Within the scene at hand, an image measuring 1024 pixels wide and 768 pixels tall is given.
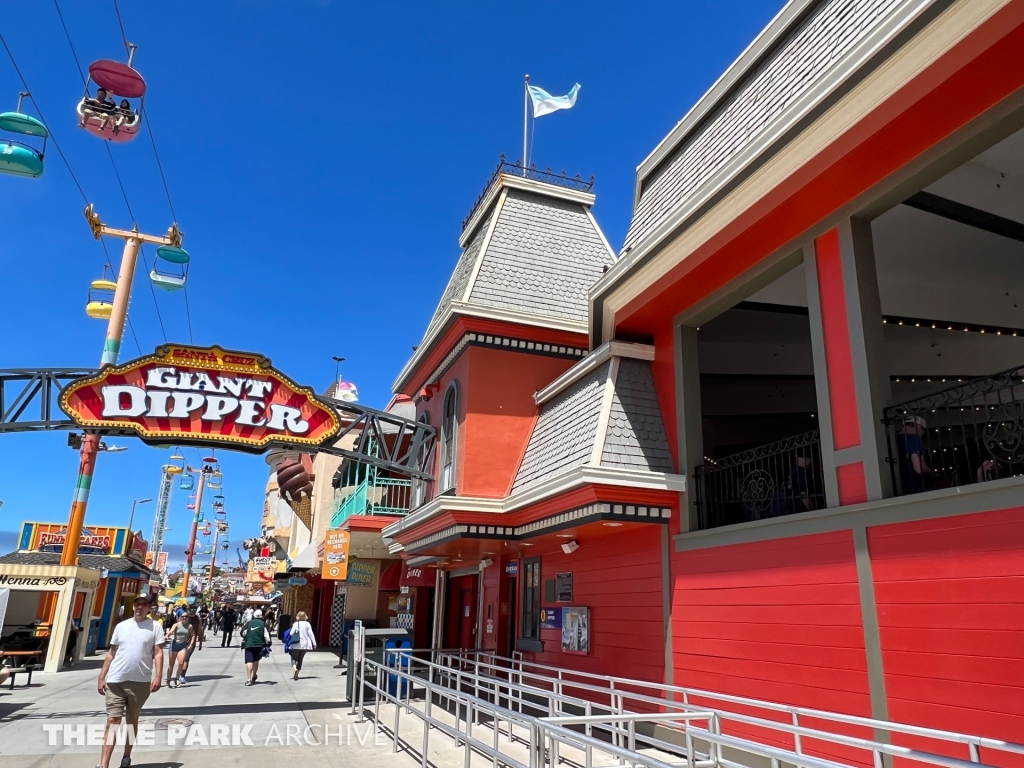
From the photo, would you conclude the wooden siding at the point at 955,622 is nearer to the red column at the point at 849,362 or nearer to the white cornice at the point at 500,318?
the red column at the point at 849,362

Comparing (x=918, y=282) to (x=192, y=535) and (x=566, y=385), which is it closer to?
(x=566, y=385)

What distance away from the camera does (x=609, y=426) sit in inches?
377

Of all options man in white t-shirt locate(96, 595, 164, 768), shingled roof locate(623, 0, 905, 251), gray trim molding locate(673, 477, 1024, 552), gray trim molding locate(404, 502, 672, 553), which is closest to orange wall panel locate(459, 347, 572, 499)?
gray trim molding locate(404, 502, 672, 553)

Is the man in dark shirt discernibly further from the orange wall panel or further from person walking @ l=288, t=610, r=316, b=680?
person walking @ l=288, t=610, r=316, b=680

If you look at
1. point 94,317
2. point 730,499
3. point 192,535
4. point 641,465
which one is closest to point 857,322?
point 730,499

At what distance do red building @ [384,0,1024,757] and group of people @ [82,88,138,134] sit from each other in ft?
22.7

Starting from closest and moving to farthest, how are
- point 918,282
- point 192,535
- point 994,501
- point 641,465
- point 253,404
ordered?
point 994,501
point 641,465
point 918,282
point 253,404
point 192,535

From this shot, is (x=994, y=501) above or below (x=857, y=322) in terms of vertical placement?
below

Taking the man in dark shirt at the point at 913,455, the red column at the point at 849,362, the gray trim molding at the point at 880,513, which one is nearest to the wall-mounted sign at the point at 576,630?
the gray trim molding at the point at 880,513

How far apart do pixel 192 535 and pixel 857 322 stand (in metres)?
62.0

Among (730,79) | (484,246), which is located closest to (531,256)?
(484,246)

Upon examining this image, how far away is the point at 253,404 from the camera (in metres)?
11.4

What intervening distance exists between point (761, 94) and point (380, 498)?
622 inches

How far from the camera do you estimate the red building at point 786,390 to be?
557cm
